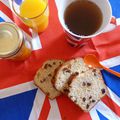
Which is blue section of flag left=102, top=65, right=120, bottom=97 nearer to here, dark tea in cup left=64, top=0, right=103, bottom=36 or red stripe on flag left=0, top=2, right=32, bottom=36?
dark tea in cup left=64, top=0, right=103, bottom=36

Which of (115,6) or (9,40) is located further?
(115,6)

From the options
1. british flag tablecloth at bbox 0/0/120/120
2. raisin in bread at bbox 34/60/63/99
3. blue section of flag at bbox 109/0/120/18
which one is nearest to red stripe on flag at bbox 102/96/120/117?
british flag tablecloth at bbox 0/0/120/120

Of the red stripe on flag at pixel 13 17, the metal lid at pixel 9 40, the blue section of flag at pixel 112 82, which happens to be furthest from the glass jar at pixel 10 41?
the blue section of flag at pixel 112 82

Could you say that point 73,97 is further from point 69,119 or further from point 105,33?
point 105,33

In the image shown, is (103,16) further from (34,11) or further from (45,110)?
(45,110)

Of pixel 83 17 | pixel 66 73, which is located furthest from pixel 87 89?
pixel 83 17

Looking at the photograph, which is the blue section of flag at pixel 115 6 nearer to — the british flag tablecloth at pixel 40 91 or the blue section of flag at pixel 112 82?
the british flag tablecloth at pixel 40 91
